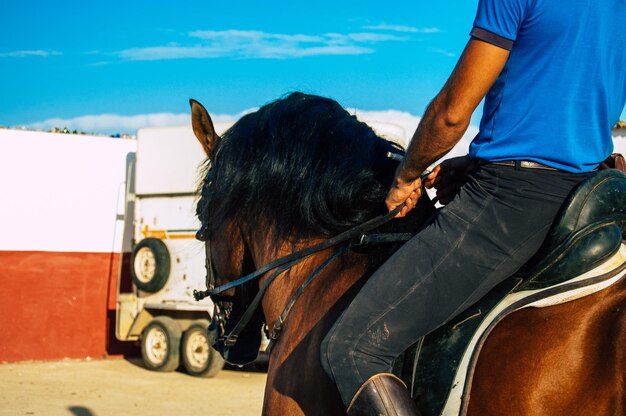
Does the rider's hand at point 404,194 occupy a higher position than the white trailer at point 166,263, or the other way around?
the rider's hand at point 404,194

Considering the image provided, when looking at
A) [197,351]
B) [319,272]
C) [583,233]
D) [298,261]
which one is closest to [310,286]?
[319,272]

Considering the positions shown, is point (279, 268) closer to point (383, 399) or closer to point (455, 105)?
point (383, 399)

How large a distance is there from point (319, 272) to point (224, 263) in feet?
2.72

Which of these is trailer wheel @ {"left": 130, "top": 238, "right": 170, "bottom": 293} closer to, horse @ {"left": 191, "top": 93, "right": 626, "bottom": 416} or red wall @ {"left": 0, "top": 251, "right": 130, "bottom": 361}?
red wall @ {"left": 0, "top": 251, "right": 130, "bottom": 361}

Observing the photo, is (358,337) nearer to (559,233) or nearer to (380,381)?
(380,381)

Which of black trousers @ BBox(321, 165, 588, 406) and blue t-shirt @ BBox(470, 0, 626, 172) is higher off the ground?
blue t-shirt @ BBox(470, 0, 626, 172)

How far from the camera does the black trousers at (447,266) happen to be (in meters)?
2.37

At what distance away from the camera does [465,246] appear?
2.39m

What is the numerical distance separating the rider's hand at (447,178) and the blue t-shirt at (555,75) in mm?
532

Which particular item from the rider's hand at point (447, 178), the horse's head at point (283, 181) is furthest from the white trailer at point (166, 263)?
the rider's hand at point (447, 178)

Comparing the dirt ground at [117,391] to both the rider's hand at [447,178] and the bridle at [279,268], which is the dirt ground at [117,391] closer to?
the bridle at [279,268]

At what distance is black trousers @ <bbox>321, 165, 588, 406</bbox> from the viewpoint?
2369 millimetres

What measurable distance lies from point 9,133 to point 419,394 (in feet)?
40.3

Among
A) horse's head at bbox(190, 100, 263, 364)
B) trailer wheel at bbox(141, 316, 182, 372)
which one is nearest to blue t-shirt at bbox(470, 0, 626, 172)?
horse's head at bbox(190, 100, 263, 364)
